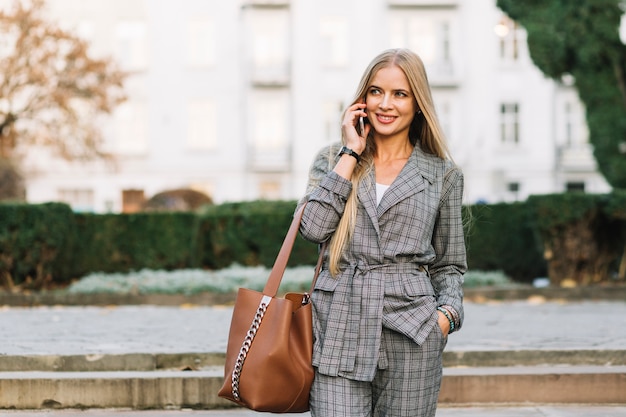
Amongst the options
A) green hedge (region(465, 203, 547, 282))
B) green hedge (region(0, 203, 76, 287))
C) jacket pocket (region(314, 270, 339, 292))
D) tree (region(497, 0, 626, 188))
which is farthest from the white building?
jacket pocket (region(314, 270, 339, 292))

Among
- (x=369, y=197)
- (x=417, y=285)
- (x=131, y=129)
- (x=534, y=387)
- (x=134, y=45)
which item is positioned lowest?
(x=534, y=387)

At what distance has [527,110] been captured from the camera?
3250 cm

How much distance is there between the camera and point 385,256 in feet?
9.82

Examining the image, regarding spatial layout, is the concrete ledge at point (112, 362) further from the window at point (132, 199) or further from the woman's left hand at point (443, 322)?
the window at point (132, 199)

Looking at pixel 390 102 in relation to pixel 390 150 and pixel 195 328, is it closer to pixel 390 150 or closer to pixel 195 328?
pixel 390 150

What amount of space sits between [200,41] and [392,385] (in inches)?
1212

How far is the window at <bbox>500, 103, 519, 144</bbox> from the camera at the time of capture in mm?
32625

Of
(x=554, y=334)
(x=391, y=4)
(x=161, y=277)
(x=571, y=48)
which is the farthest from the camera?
(x=391, y=4)

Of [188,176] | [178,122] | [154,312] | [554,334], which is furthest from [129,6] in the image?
[554,334]

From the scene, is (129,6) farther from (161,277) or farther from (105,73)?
(161,277)

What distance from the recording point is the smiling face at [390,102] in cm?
311

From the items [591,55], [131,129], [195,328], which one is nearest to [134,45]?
[131,129]

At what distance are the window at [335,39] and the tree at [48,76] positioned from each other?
37.7 ft

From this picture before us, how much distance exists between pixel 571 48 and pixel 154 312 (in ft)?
28.4
